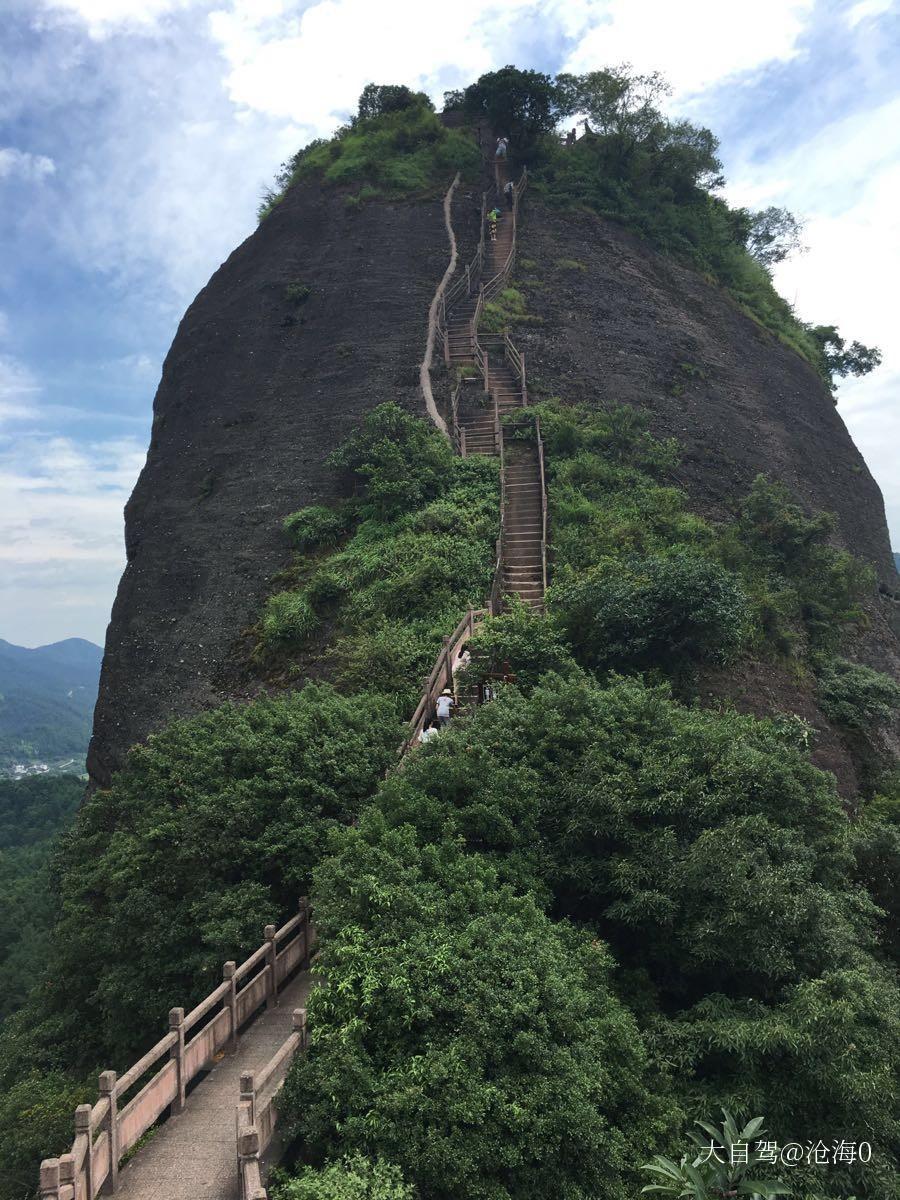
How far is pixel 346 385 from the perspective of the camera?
83.5ft

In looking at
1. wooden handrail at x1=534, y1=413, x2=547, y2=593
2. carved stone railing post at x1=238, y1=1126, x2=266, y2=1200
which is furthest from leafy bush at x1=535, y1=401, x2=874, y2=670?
carved stone railing post at x1=238, y1=1126, x2=266, y2=1200

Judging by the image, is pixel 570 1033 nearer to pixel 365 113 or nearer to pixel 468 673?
pixel 468 673

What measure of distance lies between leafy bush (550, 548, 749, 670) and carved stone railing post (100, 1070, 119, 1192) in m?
9.36

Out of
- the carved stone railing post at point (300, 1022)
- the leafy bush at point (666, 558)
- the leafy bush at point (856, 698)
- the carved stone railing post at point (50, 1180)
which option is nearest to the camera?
the carved stone railing post at point (50, 1180)

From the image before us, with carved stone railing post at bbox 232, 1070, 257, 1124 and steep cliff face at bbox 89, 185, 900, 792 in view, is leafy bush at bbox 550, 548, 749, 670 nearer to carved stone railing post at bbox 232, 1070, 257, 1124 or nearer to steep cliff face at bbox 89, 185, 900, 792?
steep cliff face at bbox 89, 185, 900, 792

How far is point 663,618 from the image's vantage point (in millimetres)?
13227

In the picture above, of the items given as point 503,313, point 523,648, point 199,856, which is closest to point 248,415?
point 503,313

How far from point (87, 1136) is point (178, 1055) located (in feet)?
4.01

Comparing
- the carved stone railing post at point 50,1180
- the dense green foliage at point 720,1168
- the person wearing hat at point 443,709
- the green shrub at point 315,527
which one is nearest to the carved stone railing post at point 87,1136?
the carved stone railing post at point 50,1180

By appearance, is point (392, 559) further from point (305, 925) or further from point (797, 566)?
point (305, 925)

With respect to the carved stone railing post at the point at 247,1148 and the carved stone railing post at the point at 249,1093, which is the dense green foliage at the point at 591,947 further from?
the carved stone railing post at the point at 247,1148

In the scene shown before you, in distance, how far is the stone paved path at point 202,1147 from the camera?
6.02 m

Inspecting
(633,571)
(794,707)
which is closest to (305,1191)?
(633,571)

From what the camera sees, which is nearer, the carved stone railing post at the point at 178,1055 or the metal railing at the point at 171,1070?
the metal railing at the point at 171,1070
